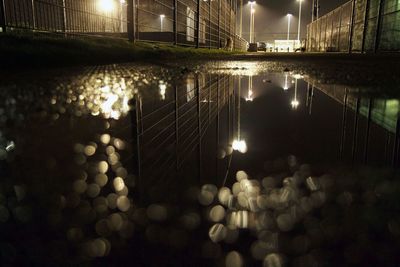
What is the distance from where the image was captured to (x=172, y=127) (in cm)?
138

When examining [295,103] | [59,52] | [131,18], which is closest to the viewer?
[295,103]

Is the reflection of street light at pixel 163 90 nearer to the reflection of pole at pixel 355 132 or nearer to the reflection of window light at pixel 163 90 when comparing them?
the reflection of window light at pixel 163 90

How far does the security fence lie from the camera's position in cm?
835

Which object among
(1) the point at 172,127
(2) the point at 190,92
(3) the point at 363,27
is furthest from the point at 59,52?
(3) the point at 363,27

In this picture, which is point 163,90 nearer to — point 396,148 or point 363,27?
point 396,148

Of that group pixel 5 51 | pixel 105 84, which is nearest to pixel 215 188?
pixel 105 84

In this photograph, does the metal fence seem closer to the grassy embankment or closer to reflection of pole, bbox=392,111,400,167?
the grassy embankment

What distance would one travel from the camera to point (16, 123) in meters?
1.35

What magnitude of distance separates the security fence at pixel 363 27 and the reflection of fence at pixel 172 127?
21.3ft

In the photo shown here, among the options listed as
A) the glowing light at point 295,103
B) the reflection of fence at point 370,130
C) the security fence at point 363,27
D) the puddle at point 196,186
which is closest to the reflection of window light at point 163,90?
the puddle at point 196,186

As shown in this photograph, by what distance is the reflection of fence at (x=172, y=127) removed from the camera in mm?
959

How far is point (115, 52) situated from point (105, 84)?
2.71 meters

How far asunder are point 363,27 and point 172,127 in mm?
9711

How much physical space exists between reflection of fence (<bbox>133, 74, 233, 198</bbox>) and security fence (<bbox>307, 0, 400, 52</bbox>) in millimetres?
6500
